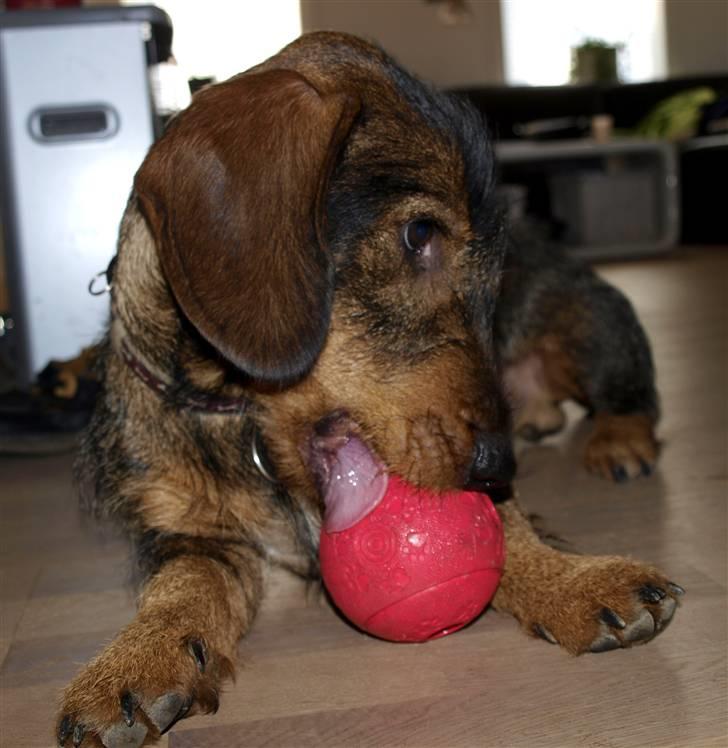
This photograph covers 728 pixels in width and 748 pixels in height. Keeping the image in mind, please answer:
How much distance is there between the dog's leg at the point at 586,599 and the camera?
175 cm

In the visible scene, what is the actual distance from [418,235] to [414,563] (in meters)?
0.54

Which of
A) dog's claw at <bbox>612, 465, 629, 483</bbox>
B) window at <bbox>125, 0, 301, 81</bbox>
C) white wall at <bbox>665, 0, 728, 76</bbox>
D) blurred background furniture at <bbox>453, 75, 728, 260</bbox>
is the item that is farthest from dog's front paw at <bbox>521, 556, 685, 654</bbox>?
white wall at <bbox>665, 0, 728, 76</bbox>

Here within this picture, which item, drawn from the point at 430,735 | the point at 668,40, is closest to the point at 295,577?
the point at 430,735

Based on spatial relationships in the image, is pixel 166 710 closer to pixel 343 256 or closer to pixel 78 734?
pixel 78 734

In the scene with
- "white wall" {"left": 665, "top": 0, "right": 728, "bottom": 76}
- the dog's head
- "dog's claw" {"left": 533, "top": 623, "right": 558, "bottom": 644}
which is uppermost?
"white wall" {"left": 665, "top": 0, "right": 728, "bottom": 76}

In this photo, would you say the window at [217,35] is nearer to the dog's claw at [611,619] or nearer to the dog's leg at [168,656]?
the dog's leg at [168,656]

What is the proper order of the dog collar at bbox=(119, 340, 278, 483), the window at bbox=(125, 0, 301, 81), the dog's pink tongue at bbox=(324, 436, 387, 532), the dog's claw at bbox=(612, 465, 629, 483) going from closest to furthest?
1. the dog's pink tongue at bbox=(324, 436, 387, 532)
2. the dog collar at bbox=(119, 340, 278, 483)
3. the dog's claw at bbox=(612, 465, 629, 483)
4. the window at bbox=(125, 0, 301, 81)

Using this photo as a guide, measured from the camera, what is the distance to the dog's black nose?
177cm

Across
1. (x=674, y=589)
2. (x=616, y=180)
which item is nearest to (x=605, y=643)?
(x=674, y=589)

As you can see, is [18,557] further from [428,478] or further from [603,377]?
[603,377]

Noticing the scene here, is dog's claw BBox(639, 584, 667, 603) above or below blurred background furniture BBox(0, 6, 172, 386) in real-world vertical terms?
below

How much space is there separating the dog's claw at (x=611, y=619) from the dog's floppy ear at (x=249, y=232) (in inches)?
24.4

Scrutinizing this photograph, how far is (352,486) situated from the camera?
192 centimetres

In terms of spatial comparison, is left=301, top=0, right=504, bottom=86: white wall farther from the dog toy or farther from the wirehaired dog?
the dog toy
